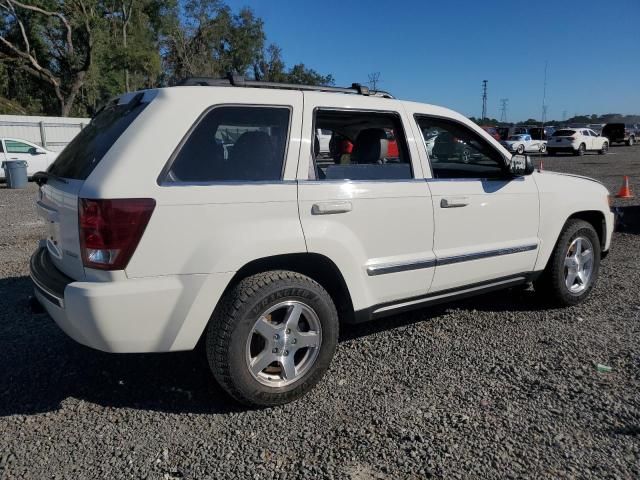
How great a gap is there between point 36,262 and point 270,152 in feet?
5.45

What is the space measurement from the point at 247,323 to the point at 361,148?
1.86 metres

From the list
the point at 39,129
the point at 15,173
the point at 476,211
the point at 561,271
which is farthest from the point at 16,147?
the point at 561,271

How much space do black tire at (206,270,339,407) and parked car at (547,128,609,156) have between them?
32.2 m

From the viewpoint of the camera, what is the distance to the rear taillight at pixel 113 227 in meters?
2.52

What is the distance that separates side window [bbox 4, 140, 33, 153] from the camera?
17094 millimetres

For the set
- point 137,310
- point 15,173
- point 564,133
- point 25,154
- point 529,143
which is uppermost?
point 564,133

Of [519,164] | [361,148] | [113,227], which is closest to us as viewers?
[113,227]

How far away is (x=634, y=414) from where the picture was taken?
292 cm

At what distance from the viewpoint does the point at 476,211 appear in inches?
148

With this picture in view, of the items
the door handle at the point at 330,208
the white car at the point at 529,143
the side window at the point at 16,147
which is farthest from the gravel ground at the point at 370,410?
the white car at the point at 529,143

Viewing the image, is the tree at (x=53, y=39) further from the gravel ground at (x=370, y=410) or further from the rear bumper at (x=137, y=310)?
the rear bumper at (x=137, y=310)

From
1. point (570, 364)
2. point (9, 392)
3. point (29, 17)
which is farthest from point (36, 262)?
point (29, 17)

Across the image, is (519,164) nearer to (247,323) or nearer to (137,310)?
(247,323)

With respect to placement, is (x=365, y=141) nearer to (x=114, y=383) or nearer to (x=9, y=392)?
(x=114, y=383)
